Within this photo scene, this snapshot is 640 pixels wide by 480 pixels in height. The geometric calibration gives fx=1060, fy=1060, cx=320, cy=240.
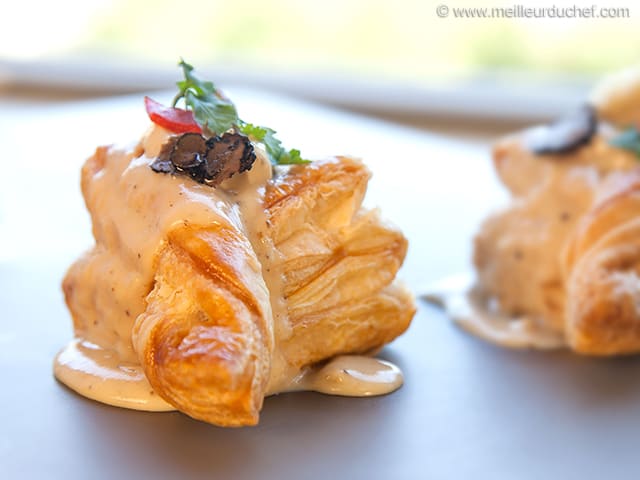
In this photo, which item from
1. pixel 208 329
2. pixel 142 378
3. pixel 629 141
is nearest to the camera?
pixel 208 329

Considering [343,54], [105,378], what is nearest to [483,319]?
[105,378]

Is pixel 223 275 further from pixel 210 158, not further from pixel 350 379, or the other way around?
pixel 350 379

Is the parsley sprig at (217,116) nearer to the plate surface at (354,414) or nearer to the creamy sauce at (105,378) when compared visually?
the plate surface at (354,414)

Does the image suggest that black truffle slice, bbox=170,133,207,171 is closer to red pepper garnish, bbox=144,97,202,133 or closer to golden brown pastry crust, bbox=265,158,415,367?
red pepper garnish, bbox=144,97,202,133

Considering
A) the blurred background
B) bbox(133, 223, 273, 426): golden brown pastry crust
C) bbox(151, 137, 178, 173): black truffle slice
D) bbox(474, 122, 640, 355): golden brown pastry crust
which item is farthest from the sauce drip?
the blurred background

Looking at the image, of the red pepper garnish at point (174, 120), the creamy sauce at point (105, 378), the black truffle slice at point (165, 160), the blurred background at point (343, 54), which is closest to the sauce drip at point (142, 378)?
the creamy sauce at point (105, 378)
